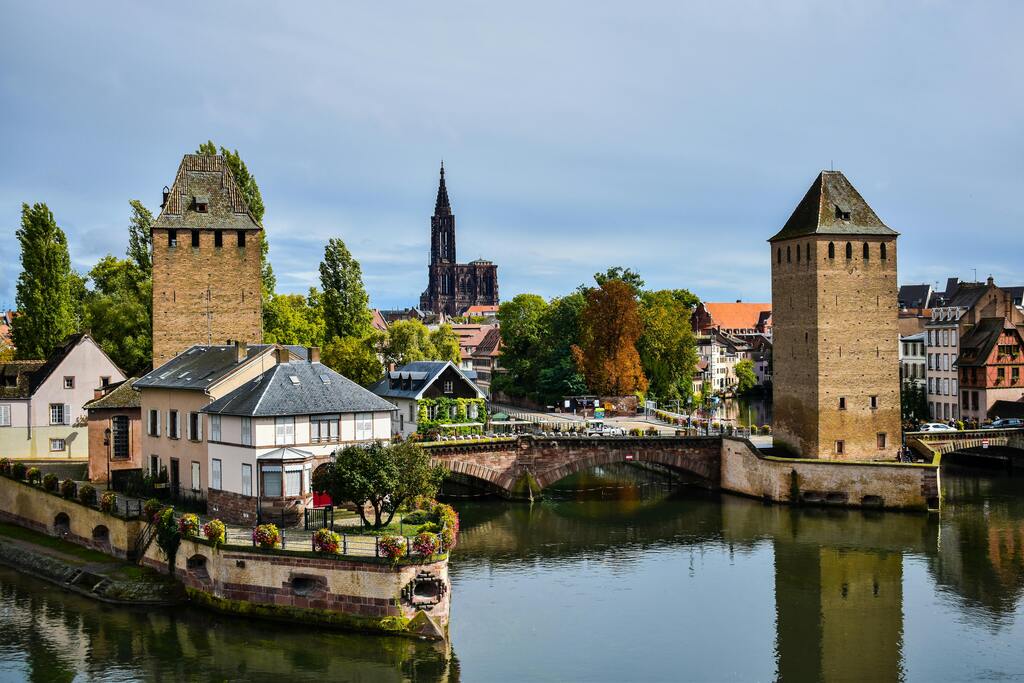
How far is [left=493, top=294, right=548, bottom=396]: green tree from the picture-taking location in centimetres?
9481

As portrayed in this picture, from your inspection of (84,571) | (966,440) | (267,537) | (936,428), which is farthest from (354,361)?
(267,537)

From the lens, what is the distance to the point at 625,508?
5800cm

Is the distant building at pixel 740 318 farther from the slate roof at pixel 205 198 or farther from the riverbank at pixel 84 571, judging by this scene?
the riverbank at pixel 84 571

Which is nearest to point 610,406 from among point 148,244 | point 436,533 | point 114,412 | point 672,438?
point 672,438

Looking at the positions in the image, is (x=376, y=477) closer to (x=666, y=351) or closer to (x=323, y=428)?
(x=323, y=428)

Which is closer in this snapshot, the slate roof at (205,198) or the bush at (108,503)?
the bush at (108,503)

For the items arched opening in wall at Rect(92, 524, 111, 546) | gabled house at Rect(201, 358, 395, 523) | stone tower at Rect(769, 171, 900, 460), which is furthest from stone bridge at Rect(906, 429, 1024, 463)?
arched opening in wall at Rect(92, 524, 111, 546)

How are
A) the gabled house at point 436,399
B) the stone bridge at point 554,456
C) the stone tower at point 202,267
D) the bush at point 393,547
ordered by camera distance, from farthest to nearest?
1. the gabled house at point 436,399
2. the stone bridge at point 554,456
3. the stone tower at point 202,267
4. the bush at point 393,547

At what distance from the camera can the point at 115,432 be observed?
51219 mm

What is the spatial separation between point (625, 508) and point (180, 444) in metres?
24.7

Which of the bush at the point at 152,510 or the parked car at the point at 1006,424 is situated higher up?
the parked car at the point at 1006,424

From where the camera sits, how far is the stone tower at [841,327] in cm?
5938

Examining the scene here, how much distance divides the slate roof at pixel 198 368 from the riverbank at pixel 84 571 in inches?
300

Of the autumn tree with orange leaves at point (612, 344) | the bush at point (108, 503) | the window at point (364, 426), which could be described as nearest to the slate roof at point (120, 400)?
the bush at point (108, 503)
